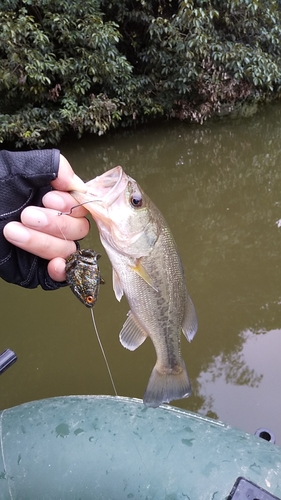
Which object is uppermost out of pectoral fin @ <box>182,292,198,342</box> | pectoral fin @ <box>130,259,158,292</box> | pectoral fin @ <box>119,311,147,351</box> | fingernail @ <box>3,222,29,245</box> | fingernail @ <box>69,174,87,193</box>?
fingernail @ <box>69,174,87,193</box>

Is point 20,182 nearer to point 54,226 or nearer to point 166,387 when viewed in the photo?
point 54,226

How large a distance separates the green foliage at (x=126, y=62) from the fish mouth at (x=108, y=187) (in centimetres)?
683

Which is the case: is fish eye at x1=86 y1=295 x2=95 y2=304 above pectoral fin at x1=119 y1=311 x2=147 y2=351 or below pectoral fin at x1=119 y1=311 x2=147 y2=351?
above

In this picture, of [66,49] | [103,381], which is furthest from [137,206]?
[66,49]

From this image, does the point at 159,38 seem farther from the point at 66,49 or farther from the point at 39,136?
the point at 39,136

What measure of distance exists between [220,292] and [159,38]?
7.55 m

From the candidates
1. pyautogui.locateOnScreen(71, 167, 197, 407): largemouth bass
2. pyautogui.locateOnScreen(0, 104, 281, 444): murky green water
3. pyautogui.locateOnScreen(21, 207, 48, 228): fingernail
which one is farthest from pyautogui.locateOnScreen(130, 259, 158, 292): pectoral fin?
pyautogui.locateOnScreen(0, 104, 281, 444): murky green water

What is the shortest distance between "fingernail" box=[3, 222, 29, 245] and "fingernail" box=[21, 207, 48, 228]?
0.03 meters

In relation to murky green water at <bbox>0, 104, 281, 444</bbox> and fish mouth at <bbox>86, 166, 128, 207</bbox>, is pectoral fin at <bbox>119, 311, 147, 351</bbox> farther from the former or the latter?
murky green water at <bbox>0, 104, 281, 444</bbox>

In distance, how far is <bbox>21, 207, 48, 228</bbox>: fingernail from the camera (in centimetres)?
139

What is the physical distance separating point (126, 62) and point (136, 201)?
799 centimetres

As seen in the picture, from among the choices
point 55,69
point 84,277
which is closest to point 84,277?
point 84,277

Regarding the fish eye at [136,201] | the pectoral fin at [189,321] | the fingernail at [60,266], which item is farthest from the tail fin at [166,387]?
the fish eye at [136,201]

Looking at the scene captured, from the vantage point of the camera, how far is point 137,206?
1454 millimetres
